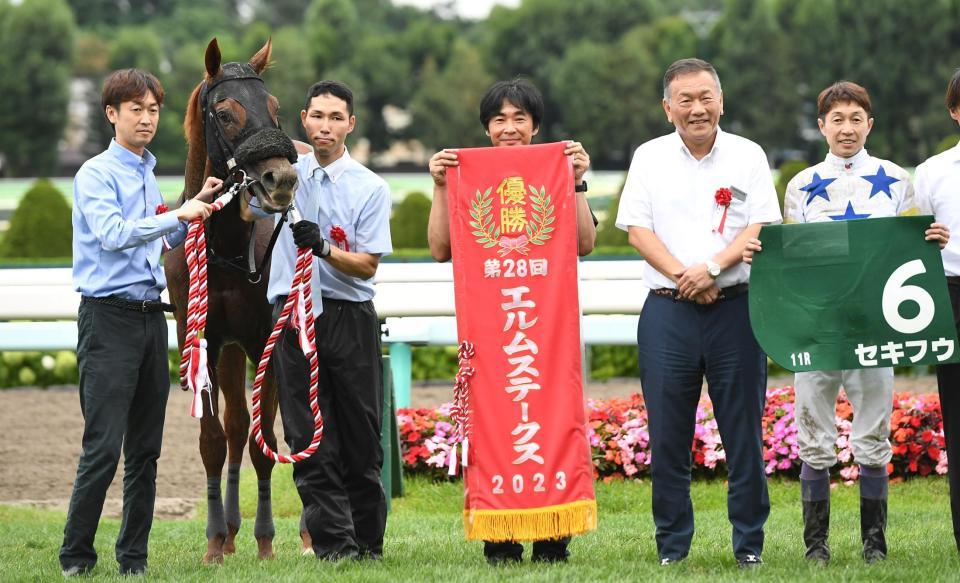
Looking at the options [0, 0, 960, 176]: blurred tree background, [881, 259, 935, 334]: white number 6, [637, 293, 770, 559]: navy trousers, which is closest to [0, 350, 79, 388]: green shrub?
[637, 293, 770, 559]: navy trousers

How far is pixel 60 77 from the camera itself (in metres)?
49.0

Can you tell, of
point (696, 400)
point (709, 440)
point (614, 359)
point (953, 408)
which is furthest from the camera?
point (614, 359)

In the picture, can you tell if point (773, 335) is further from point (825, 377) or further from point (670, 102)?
point (670, 102)

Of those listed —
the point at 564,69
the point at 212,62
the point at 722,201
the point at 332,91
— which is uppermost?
the point at 564,69

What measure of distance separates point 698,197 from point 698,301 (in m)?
0.40

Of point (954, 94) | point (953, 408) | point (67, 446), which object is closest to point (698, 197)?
point (954, 94)

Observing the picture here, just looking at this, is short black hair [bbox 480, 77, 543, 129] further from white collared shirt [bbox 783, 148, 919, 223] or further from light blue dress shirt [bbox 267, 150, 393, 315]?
white collared shirt [bbox 783, 148, 919, 223]

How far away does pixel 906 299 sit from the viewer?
17.3 ft

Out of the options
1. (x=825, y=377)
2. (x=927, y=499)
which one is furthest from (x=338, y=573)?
(x=927, y=499)

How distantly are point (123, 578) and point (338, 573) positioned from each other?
0.80 m

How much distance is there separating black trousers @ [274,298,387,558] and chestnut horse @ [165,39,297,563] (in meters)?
0.55

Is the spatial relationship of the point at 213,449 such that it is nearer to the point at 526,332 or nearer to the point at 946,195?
the point at 526,332

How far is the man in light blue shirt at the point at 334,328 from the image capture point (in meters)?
5.44

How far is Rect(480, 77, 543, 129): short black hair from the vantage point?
207 inches
